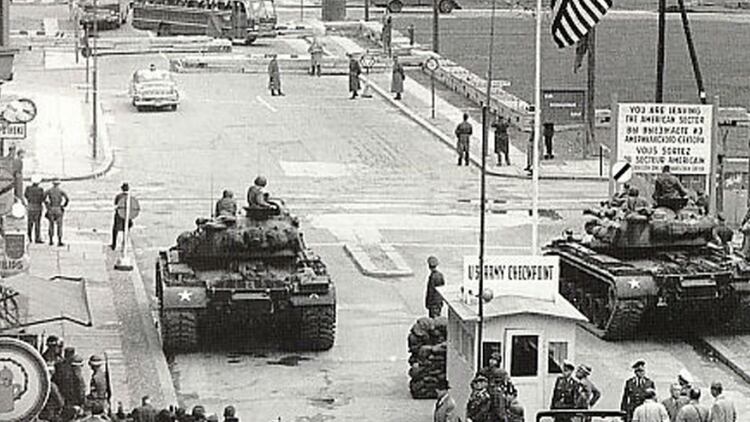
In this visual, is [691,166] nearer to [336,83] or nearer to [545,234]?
[545,234]

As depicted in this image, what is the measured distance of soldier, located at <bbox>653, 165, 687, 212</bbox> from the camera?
34.2 m

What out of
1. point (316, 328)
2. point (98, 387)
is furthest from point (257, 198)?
point (98, 387)

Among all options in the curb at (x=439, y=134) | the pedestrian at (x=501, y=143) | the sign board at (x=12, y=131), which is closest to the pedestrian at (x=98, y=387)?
the sign board at (x=12, y=131)

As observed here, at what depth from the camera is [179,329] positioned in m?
30.2

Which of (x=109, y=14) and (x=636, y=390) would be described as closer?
(x=636, y=390)

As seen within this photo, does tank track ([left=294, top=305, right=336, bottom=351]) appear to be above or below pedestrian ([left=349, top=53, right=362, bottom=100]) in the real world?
below

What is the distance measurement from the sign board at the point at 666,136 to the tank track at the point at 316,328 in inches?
418

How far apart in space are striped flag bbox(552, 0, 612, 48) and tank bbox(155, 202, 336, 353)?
5.12 meters

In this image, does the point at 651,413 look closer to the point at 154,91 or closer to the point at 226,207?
the point at 226,207

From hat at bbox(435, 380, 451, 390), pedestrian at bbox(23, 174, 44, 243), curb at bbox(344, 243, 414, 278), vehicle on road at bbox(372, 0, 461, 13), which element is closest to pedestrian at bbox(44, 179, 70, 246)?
pedestrian at bbox(23, 174, 44, 243)

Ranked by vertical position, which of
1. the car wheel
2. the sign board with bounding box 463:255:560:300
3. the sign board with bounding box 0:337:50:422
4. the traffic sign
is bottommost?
the sign board with bounding box 0:337:50:422

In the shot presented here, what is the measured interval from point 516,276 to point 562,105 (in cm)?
2895

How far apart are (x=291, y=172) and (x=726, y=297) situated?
19.7 meters

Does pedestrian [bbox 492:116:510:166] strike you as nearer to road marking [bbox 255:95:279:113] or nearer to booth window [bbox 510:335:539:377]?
road marking [bbox 255:95:279:113]
